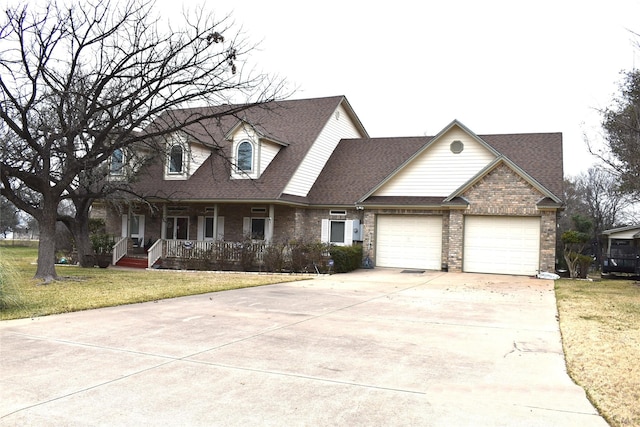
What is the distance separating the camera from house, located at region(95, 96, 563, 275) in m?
21.0

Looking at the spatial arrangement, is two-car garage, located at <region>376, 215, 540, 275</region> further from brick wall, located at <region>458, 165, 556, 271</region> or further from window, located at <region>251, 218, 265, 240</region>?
window, located at <region>251, 218, 265, 240</region>

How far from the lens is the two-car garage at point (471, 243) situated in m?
20.9

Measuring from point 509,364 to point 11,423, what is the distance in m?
5.53

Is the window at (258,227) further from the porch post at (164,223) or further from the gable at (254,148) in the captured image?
the porch post at (164,223)

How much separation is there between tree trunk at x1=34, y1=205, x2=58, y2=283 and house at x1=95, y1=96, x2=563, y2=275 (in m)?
5.14

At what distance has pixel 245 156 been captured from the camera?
2461 centimetres

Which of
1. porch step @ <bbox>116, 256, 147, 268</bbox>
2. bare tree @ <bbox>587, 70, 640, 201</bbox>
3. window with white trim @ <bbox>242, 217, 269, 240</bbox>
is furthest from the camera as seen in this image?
porch step @ <bbox>116, 256, 147, 268</bbox>

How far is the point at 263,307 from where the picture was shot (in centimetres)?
1147

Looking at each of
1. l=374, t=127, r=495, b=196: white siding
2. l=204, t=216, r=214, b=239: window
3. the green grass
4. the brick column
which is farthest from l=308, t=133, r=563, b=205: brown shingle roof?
the green grass

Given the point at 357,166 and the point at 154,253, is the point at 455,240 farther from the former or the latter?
the point at 154,253

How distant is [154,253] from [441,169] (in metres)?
13.1

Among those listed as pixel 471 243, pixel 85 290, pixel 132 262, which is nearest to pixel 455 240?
pixel 471 243

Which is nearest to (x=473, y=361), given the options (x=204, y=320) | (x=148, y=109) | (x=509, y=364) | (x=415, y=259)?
(x=509, y=364)

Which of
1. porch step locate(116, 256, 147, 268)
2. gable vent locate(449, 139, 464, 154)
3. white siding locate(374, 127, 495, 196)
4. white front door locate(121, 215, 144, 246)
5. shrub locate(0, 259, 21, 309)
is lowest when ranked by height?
porch step locate(116, 256, 147, 268)
